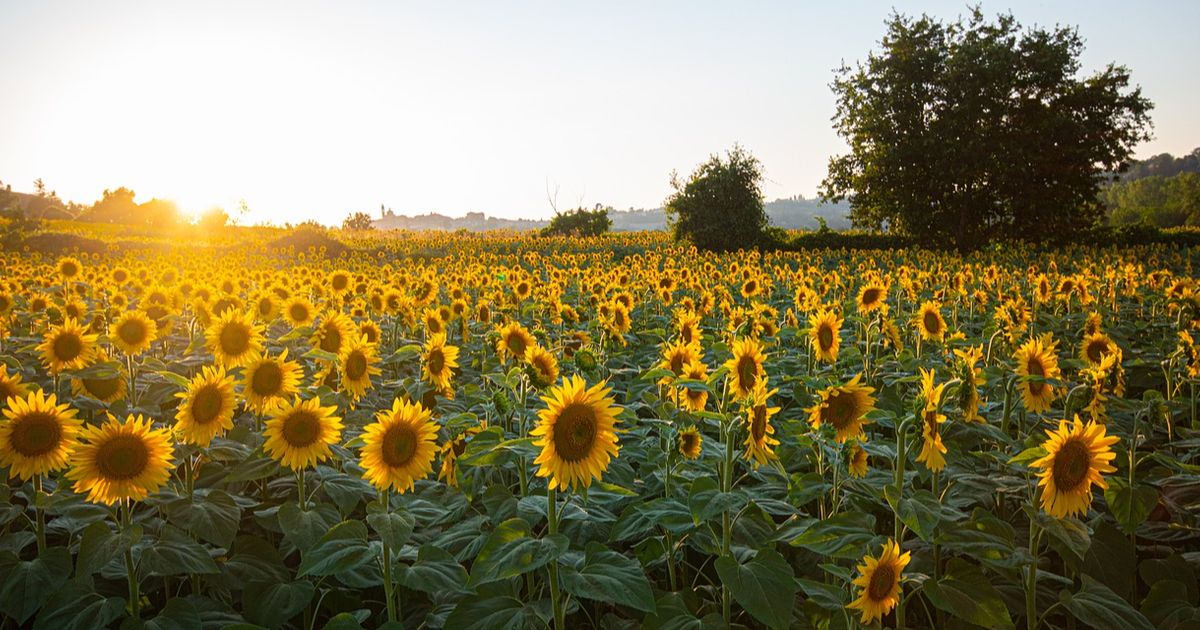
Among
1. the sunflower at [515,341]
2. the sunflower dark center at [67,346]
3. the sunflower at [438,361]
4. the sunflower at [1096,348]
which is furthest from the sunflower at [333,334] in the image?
the sunflower at [1096,348]

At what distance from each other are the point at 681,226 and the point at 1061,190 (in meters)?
15.6

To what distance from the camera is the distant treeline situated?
80.4 metres

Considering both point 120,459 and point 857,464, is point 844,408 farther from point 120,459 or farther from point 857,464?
point 120,459

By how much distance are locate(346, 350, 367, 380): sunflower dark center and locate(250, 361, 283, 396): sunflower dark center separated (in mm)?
607

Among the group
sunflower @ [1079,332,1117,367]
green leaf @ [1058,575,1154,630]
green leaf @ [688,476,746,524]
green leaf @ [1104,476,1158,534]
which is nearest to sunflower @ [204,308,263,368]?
green leaf @ [688,476,746,524]

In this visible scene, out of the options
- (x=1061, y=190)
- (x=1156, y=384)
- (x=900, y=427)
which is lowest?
(x=1156, y=384)

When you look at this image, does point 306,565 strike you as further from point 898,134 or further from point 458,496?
point 898,134

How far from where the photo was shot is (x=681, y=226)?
32.2 m

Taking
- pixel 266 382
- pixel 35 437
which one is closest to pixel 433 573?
pixel 266 382

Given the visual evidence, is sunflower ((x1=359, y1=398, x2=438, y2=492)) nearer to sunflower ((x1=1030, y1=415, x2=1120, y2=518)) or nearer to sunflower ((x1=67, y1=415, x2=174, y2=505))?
sunflower ((x1=67, y1=415, x2=174, y2=505))

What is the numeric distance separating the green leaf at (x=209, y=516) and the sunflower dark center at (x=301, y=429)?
13.5 inches

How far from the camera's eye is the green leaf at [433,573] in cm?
251

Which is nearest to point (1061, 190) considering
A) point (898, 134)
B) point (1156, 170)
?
point (898, 134)

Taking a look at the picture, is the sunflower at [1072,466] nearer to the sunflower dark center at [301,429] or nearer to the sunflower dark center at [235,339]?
the sunflower dark center at [301,429]
